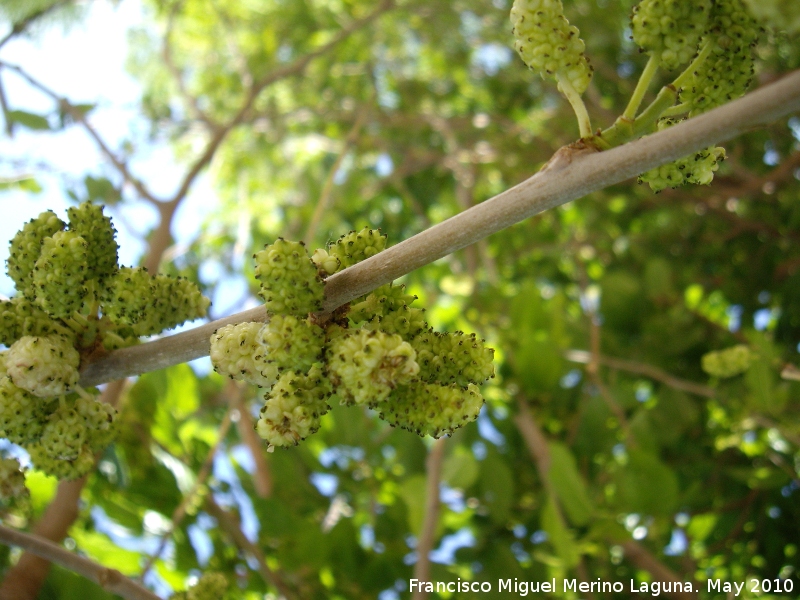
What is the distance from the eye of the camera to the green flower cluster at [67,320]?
2.41 ft

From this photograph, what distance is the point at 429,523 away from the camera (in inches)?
53.2

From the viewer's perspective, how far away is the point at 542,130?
309 centimetres

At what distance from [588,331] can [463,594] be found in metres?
1.03

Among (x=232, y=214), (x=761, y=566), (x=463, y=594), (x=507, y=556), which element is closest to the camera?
(x=463, y=594)

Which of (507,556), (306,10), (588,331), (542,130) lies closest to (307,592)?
(507,556)

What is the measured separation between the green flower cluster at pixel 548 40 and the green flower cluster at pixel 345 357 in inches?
10.7

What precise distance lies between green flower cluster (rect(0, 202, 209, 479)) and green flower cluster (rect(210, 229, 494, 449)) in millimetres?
166

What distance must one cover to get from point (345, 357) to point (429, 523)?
819mm

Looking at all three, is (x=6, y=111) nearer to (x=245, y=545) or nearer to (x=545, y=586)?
(x=245, y=545)

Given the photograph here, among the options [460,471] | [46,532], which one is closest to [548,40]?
[460,471]

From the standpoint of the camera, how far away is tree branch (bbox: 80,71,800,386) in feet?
1.77

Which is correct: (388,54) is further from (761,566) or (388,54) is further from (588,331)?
(761,566)

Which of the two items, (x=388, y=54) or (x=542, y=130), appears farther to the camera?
(x=388, y=54)

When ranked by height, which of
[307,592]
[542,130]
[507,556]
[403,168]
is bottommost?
[307,592]
